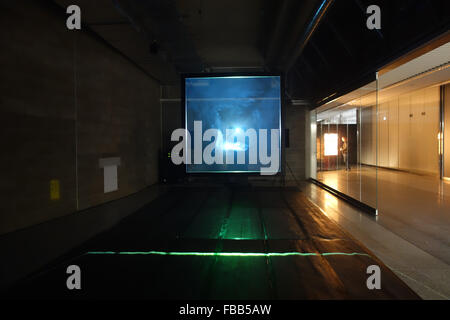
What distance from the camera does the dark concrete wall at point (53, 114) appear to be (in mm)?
3730

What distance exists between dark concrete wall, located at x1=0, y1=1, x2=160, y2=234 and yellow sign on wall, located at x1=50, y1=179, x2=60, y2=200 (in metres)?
0.06

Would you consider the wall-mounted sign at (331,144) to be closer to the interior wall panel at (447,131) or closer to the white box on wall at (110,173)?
the interior wall panel at (447,131)

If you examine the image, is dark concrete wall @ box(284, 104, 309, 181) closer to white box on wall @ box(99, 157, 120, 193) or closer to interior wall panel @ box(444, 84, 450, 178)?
interior wall panel @ box(444, 84, 450, 178)

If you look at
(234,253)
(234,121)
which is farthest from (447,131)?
(234,253)

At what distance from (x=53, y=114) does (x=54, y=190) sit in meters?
1.40

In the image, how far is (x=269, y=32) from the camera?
6.03m

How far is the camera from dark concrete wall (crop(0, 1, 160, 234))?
147 inches

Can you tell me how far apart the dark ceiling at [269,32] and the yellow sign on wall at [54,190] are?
304cm

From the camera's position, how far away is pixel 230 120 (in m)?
5.52

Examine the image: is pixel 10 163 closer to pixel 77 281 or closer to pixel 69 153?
pixel 69 153

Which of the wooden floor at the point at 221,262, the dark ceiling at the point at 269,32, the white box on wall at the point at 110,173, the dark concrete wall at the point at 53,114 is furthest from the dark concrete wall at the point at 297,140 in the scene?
the white box on wall at the point at 110,173

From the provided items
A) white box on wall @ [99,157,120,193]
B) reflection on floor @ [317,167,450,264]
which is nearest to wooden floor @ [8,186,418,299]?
reflection on floor @ [317,167,450,264]
